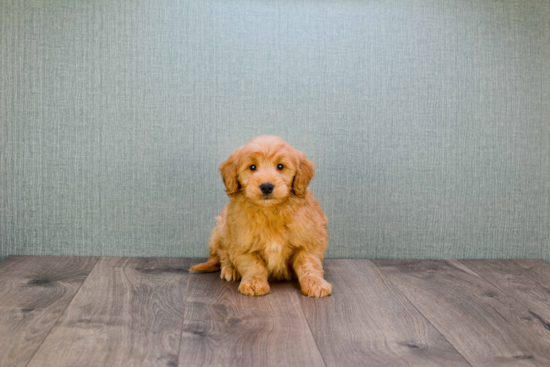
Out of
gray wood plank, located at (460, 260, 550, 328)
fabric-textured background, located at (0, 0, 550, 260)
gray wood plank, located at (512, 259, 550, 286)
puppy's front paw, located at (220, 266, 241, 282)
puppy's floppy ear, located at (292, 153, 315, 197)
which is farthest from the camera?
fabric-textured background, located at (0, 0, 550, 260)

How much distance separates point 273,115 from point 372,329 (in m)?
1.13

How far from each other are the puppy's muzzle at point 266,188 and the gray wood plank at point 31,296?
0.75 metres

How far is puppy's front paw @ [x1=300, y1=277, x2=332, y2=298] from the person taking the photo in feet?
5.61

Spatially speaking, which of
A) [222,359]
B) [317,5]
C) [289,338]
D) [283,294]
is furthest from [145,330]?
[317,5]

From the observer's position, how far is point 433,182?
7.50ft

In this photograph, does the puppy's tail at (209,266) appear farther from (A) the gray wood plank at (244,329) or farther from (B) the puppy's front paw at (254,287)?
(B) the puppy's front paw at (254,287)

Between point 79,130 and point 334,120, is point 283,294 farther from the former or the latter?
point 79,130

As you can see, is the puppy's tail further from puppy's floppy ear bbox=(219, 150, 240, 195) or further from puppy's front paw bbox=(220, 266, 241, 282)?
puppy's floppy ear bbox=(219, 150, 240, 195)

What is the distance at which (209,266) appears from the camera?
79.0 inches

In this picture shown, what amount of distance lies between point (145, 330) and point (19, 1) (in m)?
1.62

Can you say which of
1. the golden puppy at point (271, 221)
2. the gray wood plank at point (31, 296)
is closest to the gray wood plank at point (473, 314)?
the golden puppy at point (271, 221)

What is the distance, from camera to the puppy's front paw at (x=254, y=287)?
1719 mm

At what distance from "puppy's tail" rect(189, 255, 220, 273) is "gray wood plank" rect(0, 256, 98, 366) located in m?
0.45

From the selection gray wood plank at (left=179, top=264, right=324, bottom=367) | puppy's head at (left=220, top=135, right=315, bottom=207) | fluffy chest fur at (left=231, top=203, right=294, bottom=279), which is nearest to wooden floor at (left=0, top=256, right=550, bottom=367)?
gray wood plank at (left=179, top=264, right=324, bottom=367)
